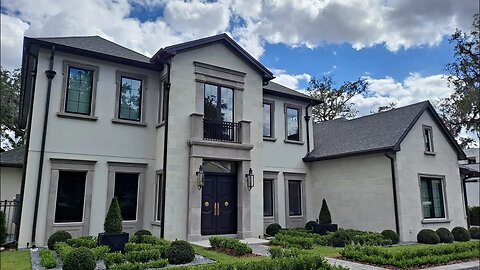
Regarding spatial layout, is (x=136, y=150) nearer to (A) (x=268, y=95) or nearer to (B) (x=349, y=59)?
(A) (x=268, y=95)

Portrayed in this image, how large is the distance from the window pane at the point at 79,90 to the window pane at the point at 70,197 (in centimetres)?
224

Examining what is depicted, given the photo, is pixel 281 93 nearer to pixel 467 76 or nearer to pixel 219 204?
pixel 219 204

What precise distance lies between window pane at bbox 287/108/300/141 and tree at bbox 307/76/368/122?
16.2 m

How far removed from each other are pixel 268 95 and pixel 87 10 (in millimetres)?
9247

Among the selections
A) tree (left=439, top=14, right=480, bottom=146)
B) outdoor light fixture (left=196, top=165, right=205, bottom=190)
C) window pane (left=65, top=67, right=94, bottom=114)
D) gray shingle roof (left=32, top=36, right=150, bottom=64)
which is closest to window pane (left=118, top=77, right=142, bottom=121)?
gray shingle roof (left=32, top=36, right=150, bottom=64)

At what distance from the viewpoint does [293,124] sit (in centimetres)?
1739

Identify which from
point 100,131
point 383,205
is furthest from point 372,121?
point 100,131

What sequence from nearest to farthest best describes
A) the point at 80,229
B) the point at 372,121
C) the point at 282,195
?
the point at 80,229 < the point at 282,195 < the point at 372,121

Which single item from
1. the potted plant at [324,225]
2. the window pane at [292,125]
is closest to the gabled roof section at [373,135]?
the window pane at [292,125]

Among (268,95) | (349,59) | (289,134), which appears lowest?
(289,134)

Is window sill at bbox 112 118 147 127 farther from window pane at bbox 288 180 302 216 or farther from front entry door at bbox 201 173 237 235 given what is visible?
window pane at bbox 288 180 302 216

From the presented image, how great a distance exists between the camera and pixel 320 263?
7637 mm

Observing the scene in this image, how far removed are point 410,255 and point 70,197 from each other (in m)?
10.4

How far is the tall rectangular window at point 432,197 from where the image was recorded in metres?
14.8
